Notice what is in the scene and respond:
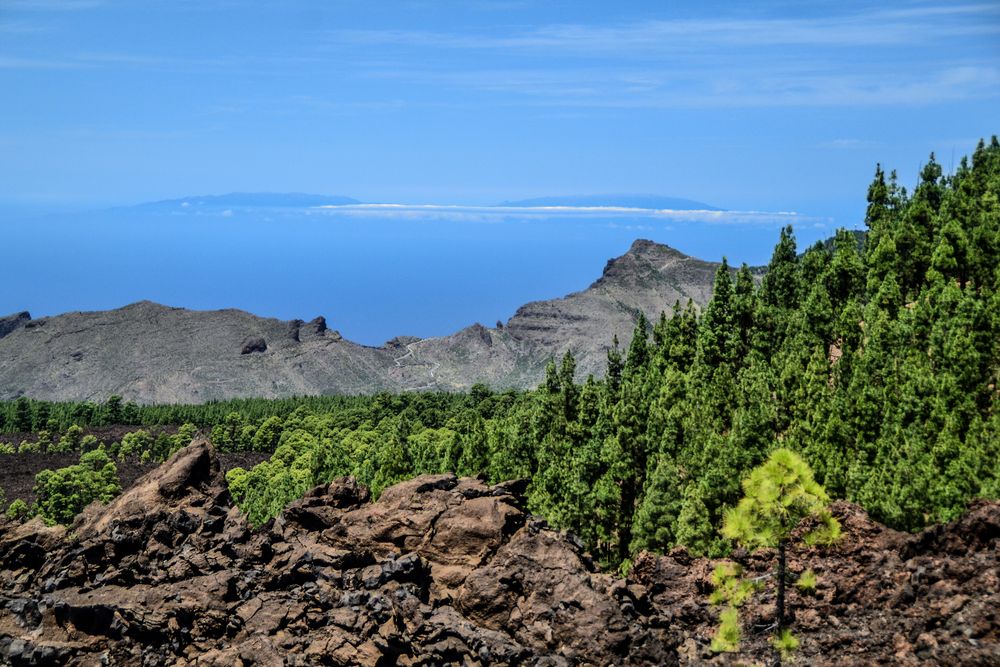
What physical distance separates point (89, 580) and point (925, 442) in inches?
1988

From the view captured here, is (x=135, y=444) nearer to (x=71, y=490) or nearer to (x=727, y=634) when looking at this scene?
(x=71, y=490)

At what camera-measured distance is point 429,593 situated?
45938mm

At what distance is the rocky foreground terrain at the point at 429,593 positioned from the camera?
4066 centimetres

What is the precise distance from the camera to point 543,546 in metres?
46.6

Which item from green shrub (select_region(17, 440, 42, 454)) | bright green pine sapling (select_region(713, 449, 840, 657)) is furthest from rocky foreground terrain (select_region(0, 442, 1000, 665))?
green shrub (select_region(17, 440, 42, 454))

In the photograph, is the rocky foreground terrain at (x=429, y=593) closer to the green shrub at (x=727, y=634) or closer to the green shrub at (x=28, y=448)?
the green shrub at (x=727, y=634)

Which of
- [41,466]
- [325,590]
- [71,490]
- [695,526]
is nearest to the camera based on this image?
[325,590]

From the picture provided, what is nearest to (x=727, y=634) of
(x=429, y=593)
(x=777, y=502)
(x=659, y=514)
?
(x=777, y=502)

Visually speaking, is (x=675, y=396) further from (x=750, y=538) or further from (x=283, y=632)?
(x=283, y=632)

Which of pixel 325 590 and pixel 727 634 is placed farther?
pixel 325 590

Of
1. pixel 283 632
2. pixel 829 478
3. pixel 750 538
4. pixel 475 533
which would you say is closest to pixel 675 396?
pixel 829 478

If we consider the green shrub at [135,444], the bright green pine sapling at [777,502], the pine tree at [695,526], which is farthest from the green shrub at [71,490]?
the bright green pine sapling at [777,502]

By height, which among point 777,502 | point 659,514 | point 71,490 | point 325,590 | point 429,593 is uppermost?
point 777,502

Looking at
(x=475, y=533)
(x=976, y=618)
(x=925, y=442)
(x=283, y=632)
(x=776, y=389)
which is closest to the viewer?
(x=976, y=618)
